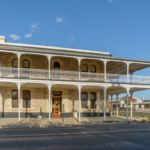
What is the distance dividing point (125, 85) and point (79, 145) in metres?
12.3

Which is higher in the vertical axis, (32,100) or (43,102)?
(32,100)

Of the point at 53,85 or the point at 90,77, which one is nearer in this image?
the point at 53,85

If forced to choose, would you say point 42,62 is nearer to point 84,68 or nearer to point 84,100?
point 84,68

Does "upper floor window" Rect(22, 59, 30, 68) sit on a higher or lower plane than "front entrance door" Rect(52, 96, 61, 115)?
higher

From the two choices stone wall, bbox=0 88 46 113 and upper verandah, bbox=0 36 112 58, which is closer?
upper verandah, bbox=0 36 112 58


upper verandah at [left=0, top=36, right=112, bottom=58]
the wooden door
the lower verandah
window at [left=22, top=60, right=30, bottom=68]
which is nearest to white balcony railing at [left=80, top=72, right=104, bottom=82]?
the lower verandah

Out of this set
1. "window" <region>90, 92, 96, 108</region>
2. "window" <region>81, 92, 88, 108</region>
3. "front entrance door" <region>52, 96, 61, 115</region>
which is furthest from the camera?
"window" <region>90, 92, 96, 108</region>

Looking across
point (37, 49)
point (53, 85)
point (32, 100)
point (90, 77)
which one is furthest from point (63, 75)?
point (32, 100)

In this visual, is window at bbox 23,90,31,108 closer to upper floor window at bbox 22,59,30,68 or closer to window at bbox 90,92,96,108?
upper floor window at bbox 22,59,30,68

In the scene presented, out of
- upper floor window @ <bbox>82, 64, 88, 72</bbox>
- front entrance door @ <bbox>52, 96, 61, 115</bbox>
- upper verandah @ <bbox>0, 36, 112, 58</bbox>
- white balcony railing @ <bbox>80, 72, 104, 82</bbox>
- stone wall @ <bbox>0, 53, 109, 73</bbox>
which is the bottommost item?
front entrance door @ <bbox>52, 96, 61, 115</bbox>

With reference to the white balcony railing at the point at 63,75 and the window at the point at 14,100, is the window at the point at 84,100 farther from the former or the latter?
the window at the point at 14,100

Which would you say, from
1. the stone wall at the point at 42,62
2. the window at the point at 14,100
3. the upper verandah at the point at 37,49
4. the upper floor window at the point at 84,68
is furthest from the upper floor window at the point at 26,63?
the upper floor window at the point at 84,68

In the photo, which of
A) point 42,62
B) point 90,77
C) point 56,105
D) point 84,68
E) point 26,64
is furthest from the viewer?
point 84,68

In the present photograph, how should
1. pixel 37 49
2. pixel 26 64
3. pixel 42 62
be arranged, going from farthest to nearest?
1. pixel 42 62
2. pixel 26 64
3. pixel 37 49
